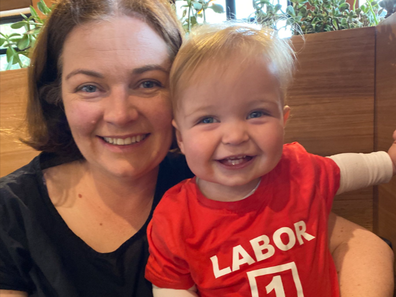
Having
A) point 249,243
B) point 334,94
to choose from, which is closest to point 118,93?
point 249,243

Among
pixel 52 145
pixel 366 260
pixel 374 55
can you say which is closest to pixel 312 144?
pixel 374 55

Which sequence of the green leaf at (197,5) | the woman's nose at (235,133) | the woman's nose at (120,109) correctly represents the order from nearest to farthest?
the woman's nose at (235,133), the woman's nose at (120,109), the green leaf at (197,5)

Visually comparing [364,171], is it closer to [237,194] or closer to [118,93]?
[237,194]

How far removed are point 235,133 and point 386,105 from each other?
0.75m

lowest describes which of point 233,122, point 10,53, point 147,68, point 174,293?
point 174,293

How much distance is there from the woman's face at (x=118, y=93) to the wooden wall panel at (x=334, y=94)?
2.02 feet

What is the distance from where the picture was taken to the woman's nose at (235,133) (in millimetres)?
699

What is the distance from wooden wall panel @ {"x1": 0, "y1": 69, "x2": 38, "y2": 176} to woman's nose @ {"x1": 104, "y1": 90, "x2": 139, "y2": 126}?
87 cm

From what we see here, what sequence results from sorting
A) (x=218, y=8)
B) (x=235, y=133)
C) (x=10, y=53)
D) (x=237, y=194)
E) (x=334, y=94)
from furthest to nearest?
(x=10, y=53) < (x=218, y=8) < (x=334, y=94) < (x=237, y=194) < (x=235, y=133)

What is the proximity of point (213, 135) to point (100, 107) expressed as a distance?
36cm

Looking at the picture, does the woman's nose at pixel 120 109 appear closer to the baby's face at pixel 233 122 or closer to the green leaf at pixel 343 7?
the baby's face at pixel 233 122

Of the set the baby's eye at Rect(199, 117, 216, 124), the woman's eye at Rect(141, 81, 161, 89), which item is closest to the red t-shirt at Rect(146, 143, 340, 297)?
the baby's eye at Rect(199, 117, 216, 124)

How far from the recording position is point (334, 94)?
4.04 feet

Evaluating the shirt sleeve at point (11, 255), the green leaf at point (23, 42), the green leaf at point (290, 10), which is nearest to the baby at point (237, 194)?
the shirt sleeve at point (11, 255)
